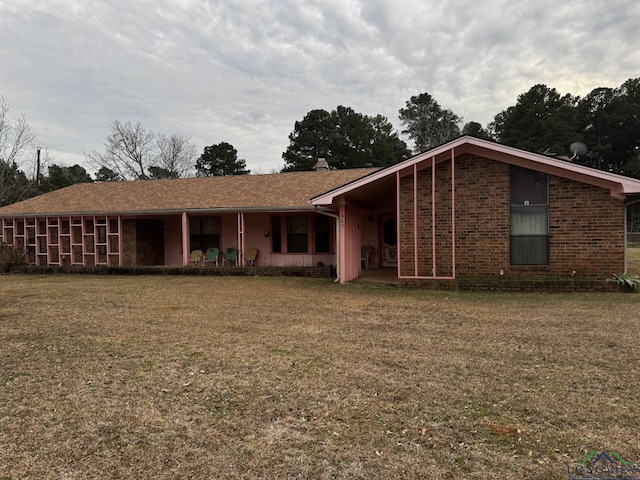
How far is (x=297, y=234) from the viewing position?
15.6 meters

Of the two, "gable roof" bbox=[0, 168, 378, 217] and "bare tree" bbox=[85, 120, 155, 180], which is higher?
"bare tree" bbox=[85, 120, 155, 180]

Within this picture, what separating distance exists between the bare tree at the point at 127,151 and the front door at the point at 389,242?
105 feet

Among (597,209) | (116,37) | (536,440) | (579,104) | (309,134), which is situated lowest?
(536,440)

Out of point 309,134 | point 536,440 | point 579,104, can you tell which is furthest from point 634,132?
point 536,440

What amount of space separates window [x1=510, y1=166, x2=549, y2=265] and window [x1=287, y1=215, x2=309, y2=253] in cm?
732

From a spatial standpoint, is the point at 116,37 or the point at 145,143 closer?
the point at 116,37

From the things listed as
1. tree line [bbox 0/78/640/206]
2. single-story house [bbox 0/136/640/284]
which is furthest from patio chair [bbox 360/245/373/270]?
tree line [bbox 0/78/640/206]

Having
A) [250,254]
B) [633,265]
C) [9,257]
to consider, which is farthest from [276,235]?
[633,265]

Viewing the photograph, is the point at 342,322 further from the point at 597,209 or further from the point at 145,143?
the point at 145,143

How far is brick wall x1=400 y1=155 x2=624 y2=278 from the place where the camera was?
9.74 m

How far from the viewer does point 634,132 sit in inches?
1740

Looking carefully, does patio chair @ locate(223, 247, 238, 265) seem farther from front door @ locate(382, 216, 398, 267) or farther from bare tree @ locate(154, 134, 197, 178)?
bare tree @ locate(154, 134, 197, 178)

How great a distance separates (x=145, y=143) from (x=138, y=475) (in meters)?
43.0

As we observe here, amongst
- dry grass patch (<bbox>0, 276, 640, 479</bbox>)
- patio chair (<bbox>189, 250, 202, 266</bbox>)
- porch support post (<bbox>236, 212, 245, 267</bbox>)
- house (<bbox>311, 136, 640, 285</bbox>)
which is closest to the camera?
dry grass patch (<bbox>0, 276, 640, 479</bbox>)
